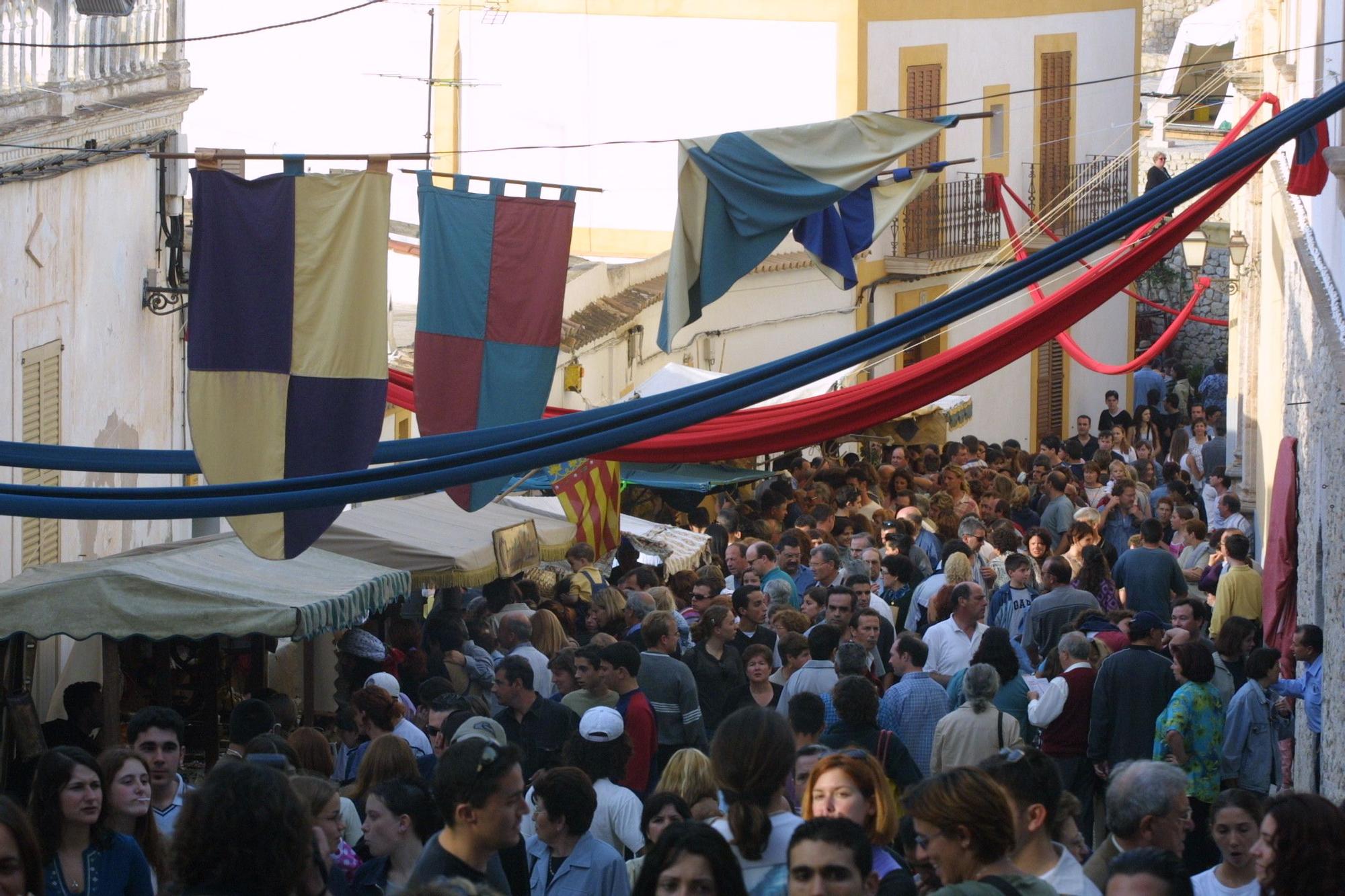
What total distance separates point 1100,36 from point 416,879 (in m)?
29.0

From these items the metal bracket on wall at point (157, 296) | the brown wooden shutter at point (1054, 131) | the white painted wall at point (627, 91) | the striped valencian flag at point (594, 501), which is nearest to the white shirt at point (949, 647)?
A: the striped valencian flag at point (594, 501)

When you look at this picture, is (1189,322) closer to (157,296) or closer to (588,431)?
(157,296)

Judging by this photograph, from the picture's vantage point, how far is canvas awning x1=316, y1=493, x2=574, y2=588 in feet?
36.9

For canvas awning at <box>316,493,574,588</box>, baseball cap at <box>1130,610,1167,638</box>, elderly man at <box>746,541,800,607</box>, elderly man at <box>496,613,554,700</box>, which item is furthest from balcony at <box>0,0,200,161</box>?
baseball cap at <box>1130,610,1167,638</box>

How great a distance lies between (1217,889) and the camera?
5824 mm

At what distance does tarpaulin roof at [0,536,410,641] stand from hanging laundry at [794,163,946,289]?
2.94m

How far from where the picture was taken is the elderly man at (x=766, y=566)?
39.8 feet

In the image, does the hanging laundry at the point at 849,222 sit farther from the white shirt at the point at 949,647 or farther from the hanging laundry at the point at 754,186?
the white shirt at the point at 949,647

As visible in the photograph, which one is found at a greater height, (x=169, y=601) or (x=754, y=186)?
(x=754, y=186)

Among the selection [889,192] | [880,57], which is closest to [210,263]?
[889,192]

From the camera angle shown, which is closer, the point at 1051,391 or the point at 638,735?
the point at 638,735

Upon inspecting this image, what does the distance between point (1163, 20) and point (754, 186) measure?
33.8 metres

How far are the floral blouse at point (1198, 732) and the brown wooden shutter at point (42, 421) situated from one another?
6.71 meters

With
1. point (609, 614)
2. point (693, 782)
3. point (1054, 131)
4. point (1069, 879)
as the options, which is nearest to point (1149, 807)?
point (1069, 879)
